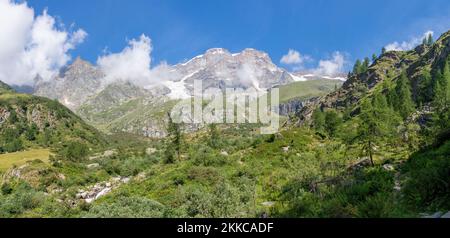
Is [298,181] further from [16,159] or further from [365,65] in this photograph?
[365,65]

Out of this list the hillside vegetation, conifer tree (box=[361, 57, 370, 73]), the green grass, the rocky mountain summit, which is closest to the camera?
the hillside vegetation

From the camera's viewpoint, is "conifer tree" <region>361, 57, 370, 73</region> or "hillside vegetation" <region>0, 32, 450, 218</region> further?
"conifer tree" <region>361, 57, 370, 73</region>

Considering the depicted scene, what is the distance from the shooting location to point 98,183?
71000 millimetres

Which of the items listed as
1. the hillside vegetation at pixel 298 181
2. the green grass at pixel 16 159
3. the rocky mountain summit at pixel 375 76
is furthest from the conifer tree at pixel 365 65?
the green grass at pixel 16 159

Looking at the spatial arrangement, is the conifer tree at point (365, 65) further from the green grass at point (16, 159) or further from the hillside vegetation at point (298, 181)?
the green grass at point (16, 159)

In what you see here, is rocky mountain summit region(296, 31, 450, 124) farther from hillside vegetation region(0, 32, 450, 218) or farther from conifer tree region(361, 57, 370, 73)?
hillside vegetation region(0, 32, 450, 218)

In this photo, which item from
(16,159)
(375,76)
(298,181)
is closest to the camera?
(298,181)

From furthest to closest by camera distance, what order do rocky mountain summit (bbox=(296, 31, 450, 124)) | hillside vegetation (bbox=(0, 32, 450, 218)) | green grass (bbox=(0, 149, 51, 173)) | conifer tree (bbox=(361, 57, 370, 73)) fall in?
conifer tree (bbox=(361, 57, 370, 73)) → rocky mountain summit (bbox=(296, 31, 450, 124)) → green grass (bbox=(0, 149, 51, 173)) → hillside vegetation (bbox=(0, 32, 450, 218))

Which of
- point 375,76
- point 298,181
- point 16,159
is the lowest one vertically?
point 298,181

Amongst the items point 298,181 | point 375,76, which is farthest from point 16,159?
point 375,76

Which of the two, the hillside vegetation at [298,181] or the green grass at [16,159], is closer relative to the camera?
the hillside vegetation at [298,181]

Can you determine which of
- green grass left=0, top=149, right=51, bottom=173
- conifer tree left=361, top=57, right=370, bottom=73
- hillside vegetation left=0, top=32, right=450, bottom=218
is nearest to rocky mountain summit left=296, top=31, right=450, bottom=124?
conifer tree left=361, top=57, right=370, bottom=73
